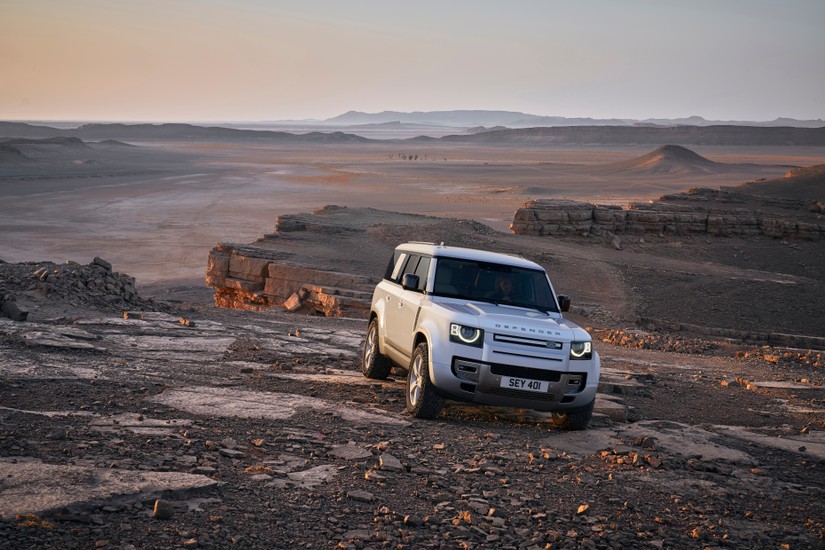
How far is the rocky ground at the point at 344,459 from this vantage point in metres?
6.21

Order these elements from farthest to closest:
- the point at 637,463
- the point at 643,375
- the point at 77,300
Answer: the point at 77,300 → the point at 643,375 → the point at 637,463

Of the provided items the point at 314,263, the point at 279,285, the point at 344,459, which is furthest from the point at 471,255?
the point at 314,263

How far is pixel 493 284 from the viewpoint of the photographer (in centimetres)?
1056

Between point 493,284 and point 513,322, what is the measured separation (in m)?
1.31

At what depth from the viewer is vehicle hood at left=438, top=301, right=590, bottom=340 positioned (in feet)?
30.2

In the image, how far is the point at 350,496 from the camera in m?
6.85

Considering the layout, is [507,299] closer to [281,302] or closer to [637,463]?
[637,463]

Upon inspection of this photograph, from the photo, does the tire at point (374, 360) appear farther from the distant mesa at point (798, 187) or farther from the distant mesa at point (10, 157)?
the distant mesa at point (10, 157)

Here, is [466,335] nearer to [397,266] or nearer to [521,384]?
[521,384]

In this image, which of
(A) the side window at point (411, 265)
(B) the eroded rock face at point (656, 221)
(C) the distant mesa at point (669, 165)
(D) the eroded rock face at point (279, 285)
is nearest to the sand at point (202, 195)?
(C) the distant mesa at point (669, 165)

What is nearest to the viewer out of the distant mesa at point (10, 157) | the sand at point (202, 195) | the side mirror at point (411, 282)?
the side mirror at point (411, 282)

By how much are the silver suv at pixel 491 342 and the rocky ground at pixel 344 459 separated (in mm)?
406

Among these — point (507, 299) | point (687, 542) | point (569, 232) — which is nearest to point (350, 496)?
point (687, 542)

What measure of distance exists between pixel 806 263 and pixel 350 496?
116 ft
